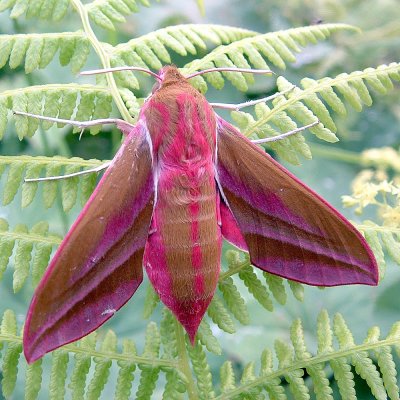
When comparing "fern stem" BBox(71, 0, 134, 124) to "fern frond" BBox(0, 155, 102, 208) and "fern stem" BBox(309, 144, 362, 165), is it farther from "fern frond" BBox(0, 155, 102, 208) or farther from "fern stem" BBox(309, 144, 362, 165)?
"fern stem" BBox(309, 144, 362, 165)

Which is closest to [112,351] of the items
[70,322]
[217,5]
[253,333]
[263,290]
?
[70,322]

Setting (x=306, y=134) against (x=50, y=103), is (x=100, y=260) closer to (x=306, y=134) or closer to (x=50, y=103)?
(x=50, y=103)

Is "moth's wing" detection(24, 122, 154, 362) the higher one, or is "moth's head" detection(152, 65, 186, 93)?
"moth's head" detection(152, 65, 186, 93)

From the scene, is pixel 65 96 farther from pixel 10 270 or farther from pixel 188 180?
pixel 10 270

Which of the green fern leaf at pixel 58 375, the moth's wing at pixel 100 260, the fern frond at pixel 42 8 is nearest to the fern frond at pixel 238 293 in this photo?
the moth's wing at pixel 100 260

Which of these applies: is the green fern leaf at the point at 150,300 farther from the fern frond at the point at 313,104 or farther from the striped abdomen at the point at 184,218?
the fern frond at the point at 313,104

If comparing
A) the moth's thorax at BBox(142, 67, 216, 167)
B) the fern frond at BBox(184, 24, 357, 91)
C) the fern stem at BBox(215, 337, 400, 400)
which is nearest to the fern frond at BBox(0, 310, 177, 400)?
the fern stem at BBox(215, 337, 400, 400)

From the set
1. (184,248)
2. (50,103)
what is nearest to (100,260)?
(184,248)
